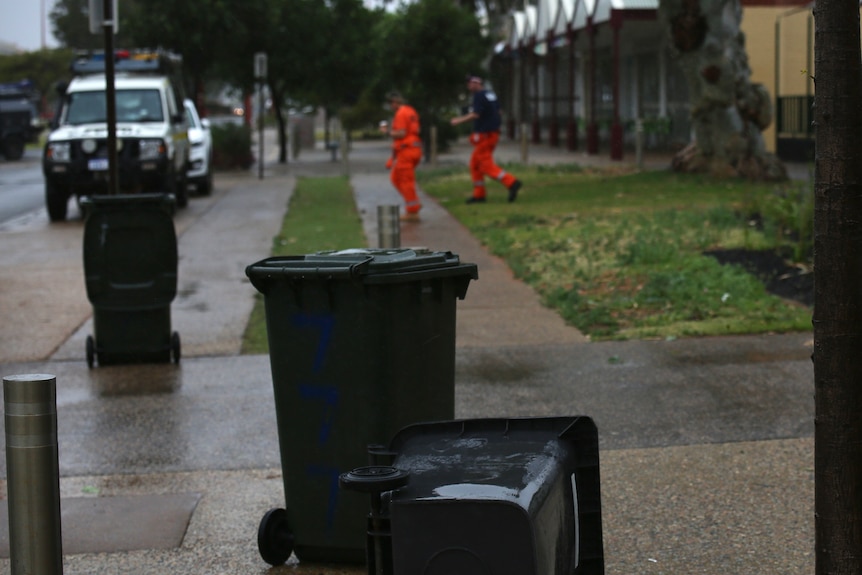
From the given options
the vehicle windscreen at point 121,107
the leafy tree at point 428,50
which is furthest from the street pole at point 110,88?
the leafy tree at point 428,50

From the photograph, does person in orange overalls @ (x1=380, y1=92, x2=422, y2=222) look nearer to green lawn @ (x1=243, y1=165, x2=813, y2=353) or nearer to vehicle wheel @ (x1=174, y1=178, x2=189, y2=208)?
green lawn @ (x1=243, y1=165, x2=813, y2=353)

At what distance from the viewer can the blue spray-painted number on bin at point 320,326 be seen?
14.4 ft

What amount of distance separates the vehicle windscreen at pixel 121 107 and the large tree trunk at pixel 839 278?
17.5 meters

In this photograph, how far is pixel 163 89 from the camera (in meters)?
20.2

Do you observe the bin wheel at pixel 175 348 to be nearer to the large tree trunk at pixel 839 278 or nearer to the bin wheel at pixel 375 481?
the bin wheel at pixel 375 481

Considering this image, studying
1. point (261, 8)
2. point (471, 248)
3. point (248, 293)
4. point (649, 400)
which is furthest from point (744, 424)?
point (261, 8)

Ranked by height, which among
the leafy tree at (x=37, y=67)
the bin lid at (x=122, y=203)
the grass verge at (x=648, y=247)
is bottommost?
the grass verge at (x=648, y=247)

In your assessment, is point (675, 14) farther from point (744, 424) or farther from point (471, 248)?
point (744, 424)

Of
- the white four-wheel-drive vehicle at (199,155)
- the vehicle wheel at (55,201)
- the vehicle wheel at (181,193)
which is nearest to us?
the vehicle wheel at (55,201)

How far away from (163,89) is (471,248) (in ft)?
27.9

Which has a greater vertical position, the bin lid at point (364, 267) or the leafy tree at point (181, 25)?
the leafy tree at point (181, 25)

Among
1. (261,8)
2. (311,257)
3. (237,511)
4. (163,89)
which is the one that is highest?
(261,8)

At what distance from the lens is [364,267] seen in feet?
14.2

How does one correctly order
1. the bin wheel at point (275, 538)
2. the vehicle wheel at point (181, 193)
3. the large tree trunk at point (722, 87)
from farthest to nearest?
the vehicle wheel at point (181, 193) < the large tree trunk at point (722, 87) < the bin wheel at point (275, 538)
